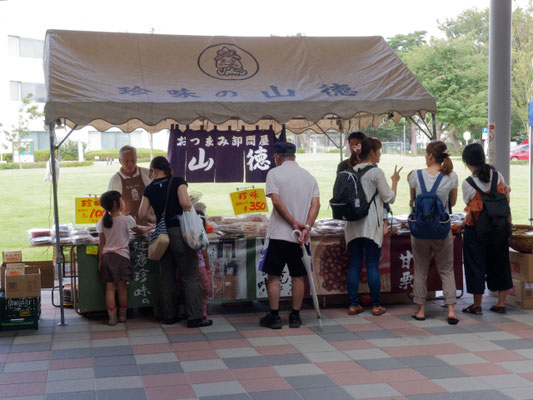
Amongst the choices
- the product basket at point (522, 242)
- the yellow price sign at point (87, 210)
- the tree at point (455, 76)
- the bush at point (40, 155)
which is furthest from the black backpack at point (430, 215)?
the bush at point (40, 155)

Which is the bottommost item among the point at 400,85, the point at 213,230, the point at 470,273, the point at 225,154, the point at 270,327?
the point at 270,327

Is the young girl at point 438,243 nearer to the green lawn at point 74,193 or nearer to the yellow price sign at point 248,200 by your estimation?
the yellow price sign at point 248,200

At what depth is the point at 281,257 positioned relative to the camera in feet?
21.0

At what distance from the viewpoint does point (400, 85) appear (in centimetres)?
747

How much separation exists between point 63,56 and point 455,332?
5120 mm

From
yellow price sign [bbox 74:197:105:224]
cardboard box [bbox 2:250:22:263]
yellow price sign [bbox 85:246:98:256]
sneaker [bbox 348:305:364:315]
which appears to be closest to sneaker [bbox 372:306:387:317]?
sneaker [bbox 348:305:364:315]

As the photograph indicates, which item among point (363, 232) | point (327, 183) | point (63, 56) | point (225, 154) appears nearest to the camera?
point (363, 232)

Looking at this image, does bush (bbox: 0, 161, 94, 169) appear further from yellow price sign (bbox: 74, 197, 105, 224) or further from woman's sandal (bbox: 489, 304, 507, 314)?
woman's sandal (bbox: 489, 304, 507, 314)

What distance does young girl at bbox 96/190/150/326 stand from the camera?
261 inches

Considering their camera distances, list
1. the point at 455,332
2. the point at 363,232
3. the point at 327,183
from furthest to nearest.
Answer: the point at 327,183 < the point at 363,232 < the point at 455,332

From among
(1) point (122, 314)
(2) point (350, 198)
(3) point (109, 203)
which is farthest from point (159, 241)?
(2) point (350, 198)

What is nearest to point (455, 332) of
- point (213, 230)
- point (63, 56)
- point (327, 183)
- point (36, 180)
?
point (213, 230)

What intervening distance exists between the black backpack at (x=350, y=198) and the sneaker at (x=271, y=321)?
125cm

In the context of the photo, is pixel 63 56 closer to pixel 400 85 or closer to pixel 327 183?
pixel 400 85
